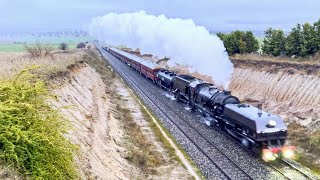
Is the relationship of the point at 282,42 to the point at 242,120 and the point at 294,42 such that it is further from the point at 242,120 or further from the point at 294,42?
the point at 242,120

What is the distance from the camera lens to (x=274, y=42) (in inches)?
1837

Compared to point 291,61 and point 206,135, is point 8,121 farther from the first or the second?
point 291,61

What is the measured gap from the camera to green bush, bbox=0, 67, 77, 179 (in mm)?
8312

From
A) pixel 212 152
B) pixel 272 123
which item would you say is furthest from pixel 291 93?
pixel 212 152

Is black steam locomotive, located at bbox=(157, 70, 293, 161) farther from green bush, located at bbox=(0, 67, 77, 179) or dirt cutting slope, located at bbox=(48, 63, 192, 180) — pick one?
green bush, located at bbox=(0, 67, 77, 179)

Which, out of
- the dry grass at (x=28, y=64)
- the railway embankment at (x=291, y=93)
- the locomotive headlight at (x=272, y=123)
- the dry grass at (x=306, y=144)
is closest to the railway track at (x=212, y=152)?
the locomotive headlight at (x=272, y=123)

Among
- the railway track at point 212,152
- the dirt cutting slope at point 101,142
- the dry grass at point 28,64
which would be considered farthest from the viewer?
the railway track at point 212,152

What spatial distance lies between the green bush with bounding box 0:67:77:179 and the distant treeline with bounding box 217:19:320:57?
36694mm

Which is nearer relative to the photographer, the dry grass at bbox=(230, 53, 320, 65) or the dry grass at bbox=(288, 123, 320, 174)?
the dry grass at bbox=(288, 123, 320, 174)

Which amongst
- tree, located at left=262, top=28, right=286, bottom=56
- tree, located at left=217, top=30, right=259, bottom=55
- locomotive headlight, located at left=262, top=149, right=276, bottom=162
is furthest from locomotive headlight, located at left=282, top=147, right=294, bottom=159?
tree, located at left=217, top=30, right=259, bottom=55

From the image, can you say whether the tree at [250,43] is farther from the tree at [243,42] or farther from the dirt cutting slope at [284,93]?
the dirt cutting slope at [284,93]

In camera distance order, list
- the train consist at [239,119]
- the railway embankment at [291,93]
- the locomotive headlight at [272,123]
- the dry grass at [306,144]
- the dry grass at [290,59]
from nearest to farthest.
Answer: the train consist at [239,119] → the locomotive headlight at [272,123] → the dry grass at [306,144] → the railway embankment at [291,93] → the dry grass at [290,59]

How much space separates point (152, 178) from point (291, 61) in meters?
27.4

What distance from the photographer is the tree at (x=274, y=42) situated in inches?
1788
